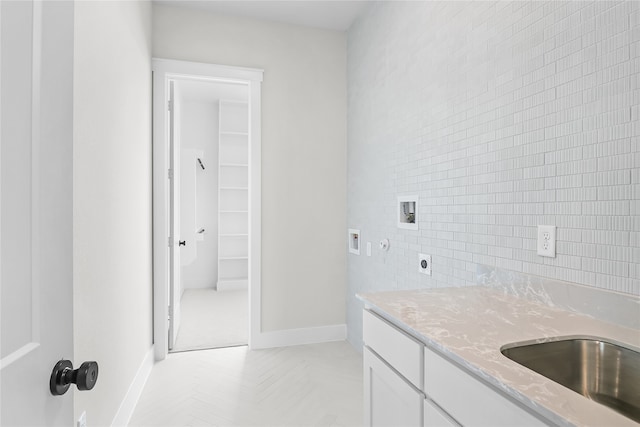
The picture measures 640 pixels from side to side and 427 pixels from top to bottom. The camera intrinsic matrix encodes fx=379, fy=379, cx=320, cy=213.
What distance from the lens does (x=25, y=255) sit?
626mm

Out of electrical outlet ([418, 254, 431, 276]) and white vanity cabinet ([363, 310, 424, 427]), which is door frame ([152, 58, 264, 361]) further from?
white vanity cabinet ([363, 310, 424, 427])

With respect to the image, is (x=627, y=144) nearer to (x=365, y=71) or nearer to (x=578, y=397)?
(x=578, y=397)

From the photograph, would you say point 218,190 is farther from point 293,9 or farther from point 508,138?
point 508,138

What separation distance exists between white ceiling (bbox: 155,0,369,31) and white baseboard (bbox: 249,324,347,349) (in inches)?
107

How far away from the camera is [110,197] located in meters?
1.88

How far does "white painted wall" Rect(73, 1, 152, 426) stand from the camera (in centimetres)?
151

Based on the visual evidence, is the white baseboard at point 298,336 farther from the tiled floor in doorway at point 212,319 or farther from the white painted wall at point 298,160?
the tiled floor in doorway at point 212,319

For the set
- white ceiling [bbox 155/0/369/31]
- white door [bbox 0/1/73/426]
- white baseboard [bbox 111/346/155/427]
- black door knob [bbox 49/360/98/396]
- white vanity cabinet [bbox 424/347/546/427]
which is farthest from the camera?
white ceiling [bbox 155/0/369/31]

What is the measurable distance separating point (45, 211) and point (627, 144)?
1549mm

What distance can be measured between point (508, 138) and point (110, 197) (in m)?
1.89

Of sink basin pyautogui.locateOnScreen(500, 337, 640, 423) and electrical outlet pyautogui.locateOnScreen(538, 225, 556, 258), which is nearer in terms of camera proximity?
sink basin pyautogui.locateOnScreen(500, 337, 640, 423)

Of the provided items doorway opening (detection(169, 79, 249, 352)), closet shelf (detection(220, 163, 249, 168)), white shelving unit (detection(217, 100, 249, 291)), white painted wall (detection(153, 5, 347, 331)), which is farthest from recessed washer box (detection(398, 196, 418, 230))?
closet shelf (detection(220, 163, 249, 168))

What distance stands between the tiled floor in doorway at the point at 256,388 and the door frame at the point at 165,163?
299 mm

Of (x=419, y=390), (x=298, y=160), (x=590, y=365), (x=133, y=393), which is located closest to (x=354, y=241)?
(x=298, y=160)
